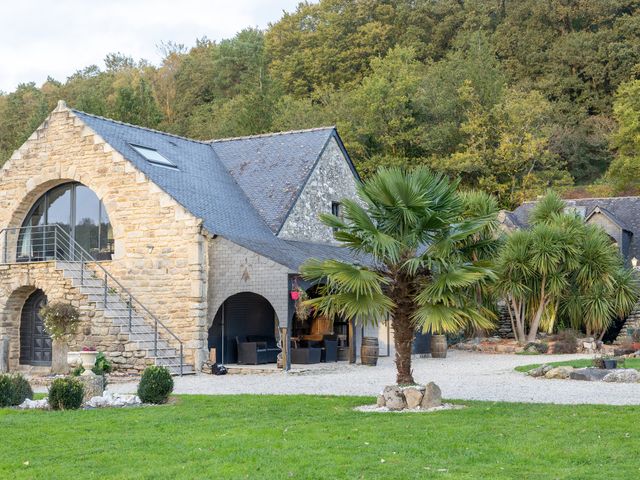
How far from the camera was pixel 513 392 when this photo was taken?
14.8 metres

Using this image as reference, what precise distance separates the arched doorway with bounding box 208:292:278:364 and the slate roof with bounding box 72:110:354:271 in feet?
5.76

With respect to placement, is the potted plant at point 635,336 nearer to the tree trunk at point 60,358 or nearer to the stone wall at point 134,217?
the stone wall at point 134,217

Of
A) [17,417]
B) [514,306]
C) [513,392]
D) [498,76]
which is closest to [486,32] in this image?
[498,76]

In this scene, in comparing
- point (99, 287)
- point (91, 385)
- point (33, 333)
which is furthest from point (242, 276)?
point (91, 385)

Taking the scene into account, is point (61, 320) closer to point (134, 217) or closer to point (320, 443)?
point (134, 217)

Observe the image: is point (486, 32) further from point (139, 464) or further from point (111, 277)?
point (139, 464)

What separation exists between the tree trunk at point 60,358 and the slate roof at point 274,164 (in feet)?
20.7

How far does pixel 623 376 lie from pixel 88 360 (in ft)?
32.0

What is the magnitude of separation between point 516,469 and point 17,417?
284 inches

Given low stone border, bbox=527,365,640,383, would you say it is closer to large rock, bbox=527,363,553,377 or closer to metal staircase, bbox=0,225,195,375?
large rock, bbox=527,363,553,377

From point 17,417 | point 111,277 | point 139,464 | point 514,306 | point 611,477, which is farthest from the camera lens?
point 514,306

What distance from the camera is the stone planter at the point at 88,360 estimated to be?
50.5 feet

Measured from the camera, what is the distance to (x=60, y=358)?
20359 millimetres

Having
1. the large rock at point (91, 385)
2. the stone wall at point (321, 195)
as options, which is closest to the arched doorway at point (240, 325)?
the stone wall at point (321, 195)
